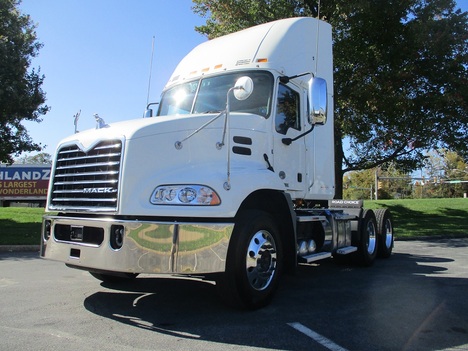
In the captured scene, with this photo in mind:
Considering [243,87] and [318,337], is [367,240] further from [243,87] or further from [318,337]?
[243,87]

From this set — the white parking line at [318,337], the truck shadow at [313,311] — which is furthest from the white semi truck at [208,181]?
the white parking line at [318,337]

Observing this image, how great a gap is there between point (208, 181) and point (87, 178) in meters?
1.34

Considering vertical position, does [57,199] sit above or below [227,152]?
below

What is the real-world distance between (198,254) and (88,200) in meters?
1.33

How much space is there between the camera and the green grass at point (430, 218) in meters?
14.9

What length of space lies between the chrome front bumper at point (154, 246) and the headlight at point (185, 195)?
0.71 feet

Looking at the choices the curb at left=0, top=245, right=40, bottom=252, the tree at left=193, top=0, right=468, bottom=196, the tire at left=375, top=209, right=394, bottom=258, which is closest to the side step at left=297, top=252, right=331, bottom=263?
the tire at left=375, top=209, right=394, bottom=258

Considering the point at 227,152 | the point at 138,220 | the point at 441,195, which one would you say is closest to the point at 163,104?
the point at 227,152

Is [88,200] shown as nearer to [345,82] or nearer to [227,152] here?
[227,152]

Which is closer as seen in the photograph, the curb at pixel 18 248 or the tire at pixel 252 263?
the tire at pixel 252 263

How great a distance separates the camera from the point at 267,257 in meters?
4.88

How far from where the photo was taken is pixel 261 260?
480 centimetres

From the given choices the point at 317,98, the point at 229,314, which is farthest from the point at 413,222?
the point at 229,314

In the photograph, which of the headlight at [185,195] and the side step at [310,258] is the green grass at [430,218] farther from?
the headlight at [185,195]
